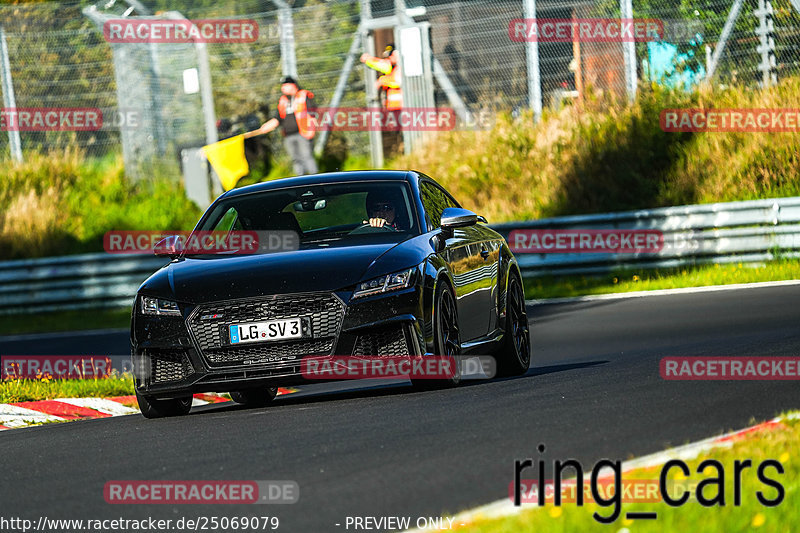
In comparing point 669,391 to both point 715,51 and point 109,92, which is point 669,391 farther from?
point 109,92

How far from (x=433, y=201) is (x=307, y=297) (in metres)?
2.08

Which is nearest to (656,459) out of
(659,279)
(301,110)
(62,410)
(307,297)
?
(307,297)

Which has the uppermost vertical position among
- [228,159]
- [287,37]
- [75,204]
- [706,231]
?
[287,37]

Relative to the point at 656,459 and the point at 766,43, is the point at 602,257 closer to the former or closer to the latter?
the point at 766,43

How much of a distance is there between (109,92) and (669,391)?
70.0ft

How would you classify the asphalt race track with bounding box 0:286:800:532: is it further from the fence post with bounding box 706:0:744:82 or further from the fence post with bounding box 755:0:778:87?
the fence post with bounding box 706:0:744:82

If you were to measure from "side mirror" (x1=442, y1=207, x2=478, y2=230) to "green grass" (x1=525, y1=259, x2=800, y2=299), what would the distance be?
A: 9.72 m

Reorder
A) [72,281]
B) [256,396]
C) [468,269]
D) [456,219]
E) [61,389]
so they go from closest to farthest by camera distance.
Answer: [456,219]
[468,269]
[256,396]
[61,389]
[72,281]

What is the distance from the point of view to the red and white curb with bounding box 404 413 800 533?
5.19 m

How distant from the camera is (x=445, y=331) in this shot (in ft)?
31.2

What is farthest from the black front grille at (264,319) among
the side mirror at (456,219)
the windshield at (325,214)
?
the side mirror at (456,219)

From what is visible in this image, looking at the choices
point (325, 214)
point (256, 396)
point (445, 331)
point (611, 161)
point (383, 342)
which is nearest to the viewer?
point (383, 342)

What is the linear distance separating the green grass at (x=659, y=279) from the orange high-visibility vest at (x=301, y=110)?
Result: 7.12m

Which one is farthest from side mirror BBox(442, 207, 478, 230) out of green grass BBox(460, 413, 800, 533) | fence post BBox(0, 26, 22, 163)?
fence post BBox(0, 26, 22, 163)
